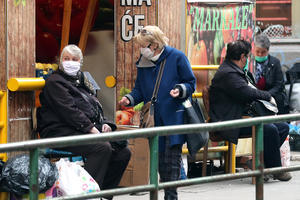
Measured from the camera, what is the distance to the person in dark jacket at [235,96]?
316 inches

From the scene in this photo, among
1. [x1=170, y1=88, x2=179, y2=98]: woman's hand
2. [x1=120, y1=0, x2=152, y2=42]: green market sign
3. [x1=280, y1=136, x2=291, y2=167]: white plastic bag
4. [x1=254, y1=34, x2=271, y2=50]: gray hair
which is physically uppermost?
[x1=120, y1=0, x2=152, y2=42]: green market sign

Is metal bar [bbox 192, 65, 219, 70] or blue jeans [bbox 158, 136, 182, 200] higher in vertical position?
metal bar [bbox 192, 65, 219, 70]

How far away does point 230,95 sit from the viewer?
26.6ft

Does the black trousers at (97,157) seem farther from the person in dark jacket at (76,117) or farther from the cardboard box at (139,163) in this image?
the cardboard box at (139,163)

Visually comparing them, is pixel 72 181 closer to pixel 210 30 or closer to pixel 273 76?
pixel 210 30

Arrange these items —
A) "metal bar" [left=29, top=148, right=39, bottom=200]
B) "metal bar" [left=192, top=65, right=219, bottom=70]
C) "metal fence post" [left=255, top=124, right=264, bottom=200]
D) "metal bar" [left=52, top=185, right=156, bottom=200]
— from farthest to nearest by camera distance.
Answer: "metal bar" [left=192, top=65, right=219, bottom=70]
"metal fence post" [left=255, top=124, right=264, bottom=200]
"metal bar" [left=52, top=185, right=156, bottom=200]
"metal bar" [left=29, top=148, right=39, bottom=200]

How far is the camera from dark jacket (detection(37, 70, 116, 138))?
672 cm

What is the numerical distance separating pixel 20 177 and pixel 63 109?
929 mm

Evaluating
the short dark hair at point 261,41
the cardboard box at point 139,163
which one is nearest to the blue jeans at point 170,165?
the cardboard box at point 139,163

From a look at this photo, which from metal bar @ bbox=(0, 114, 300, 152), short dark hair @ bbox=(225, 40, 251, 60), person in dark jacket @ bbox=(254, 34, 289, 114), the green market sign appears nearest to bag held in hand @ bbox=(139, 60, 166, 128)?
metal bar @ bbox=(0, 114, 300, 152)

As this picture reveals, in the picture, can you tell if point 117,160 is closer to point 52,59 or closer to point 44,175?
point 44,175

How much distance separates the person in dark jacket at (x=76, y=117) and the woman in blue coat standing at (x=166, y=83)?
1.51ft

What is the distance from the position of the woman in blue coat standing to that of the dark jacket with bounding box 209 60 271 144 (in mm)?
1297

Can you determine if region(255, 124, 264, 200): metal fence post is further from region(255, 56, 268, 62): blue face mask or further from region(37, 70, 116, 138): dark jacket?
region(255, 56, 268, 62): blue face mask
